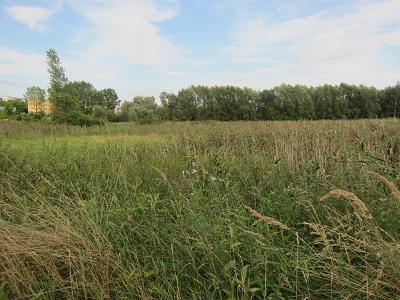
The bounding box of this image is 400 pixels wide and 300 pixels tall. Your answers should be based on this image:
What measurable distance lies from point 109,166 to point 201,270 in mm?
3415

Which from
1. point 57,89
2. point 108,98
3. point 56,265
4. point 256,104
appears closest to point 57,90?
point 57,89

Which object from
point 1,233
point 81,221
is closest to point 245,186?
point 81,221

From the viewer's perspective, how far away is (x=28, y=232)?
309 centimetres

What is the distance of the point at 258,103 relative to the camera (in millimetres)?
67062

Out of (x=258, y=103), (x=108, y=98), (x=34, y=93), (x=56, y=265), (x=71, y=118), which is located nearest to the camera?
(x=56, y=265)

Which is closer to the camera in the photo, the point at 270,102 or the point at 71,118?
the point at 71,118

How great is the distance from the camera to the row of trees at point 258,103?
60.5m

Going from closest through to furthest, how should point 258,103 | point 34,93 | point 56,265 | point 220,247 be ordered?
point 220,247, point 56,265, point 258,103, point 34,93

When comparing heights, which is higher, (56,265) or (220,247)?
(220,247)

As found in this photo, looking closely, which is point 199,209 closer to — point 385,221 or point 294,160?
point 385,221

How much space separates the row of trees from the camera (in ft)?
199

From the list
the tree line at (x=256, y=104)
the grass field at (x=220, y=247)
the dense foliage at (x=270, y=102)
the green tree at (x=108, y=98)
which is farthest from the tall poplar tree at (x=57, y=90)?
the green tree at (x=108, y=98)

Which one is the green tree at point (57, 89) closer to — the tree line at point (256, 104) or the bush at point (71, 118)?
the bush at point (71, 118)

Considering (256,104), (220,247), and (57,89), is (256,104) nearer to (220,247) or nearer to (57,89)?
(57,89)
